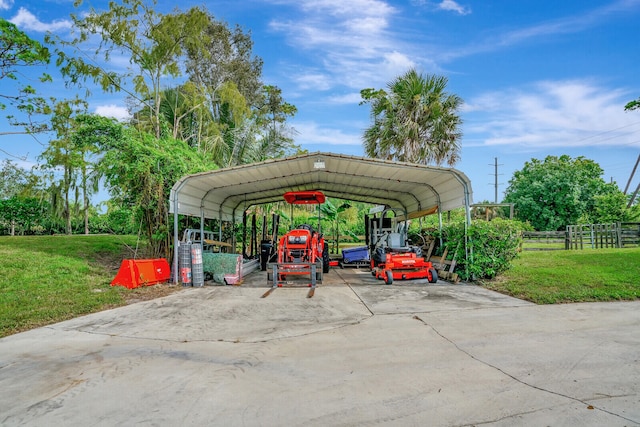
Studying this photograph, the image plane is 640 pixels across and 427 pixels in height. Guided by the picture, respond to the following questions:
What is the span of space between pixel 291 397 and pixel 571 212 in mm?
36653

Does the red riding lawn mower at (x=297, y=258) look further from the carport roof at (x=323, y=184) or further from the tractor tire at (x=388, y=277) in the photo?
the carport roof at (x=323, y=184)

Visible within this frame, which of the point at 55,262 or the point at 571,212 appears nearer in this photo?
the point at 55,262

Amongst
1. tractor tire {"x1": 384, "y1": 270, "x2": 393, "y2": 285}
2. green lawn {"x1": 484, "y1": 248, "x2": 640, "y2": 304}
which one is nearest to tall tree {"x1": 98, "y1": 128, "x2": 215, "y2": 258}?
tractor tire {"x1": 384, "y1": 270, "x2": 393, "y2": 285}

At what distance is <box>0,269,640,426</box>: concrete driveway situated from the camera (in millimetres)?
3100

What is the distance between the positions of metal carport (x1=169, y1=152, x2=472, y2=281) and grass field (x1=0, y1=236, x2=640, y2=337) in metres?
2.21

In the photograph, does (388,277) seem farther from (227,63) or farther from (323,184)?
(227,63)

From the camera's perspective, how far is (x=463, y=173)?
10.0 meters

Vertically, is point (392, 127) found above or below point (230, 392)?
above

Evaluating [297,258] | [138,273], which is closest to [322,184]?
[297,258]

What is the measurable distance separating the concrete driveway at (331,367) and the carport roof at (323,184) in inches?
163

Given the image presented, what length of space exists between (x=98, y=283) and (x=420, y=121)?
12825mm

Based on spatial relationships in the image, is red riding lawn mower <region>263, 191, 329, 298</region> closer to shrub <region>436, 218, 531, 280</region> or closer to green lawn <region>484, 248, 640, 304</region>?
shrub <region>436, 218, 531, 280</region>

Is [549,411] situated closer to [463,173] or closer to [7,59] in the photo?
[463,173]

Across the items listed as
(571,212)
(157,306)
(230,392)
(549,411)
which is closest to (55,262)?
(157,306)
